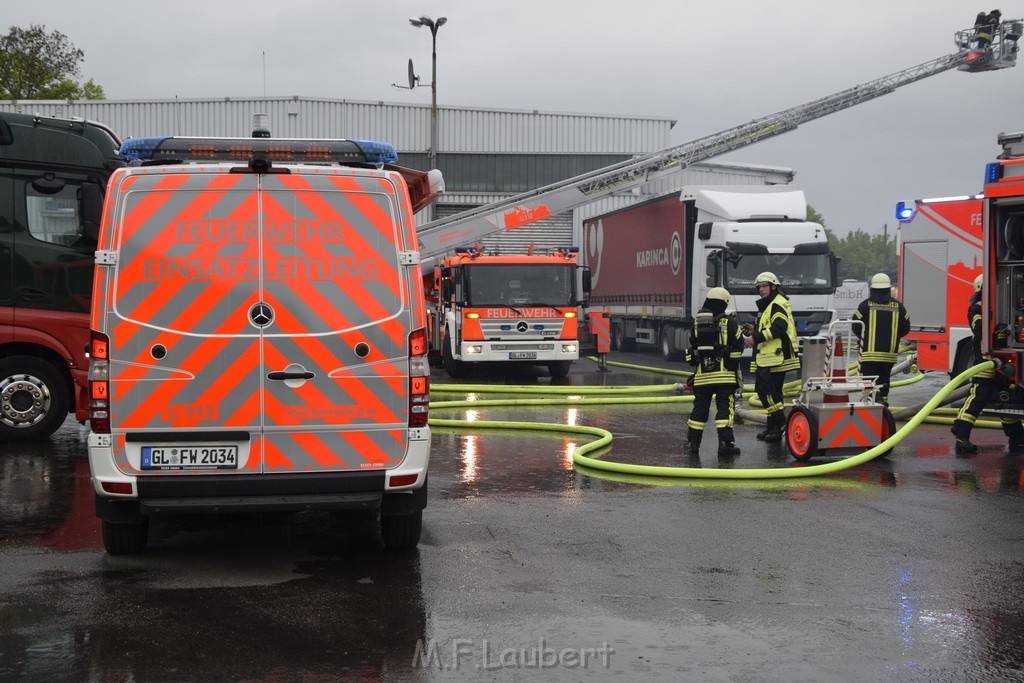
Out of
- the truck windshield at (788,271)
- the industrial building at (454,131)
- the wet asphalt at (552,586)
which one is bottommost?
the wet asphalt at (552,586)

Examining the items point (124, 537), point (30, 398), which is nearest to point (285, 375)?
point (124, 537)

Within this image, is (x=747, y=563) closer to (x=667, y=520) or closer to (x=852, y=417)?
(x=667, y=520)

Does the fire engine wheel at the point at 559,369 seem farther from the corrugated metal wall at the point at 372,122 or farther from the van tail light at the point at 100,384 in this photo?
the corrugated metal wall at the point at 372,122

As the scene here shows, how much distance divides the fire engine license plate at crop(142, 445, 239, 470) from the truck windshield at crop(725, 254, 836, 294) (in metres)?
17.4

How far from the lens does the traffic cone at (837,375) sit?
34.9 feet

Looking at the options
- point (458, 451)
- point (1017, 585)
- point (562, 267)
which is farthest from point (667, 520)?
point (562, 267)

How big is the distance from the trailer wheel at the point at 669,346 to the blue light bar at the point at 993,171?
15.3 meters

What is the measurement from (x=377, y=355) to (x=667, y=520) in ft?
8.71

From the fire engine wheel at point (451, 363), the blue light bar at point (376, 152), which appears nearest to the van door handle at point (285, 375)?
the blue light bar at point (376, 152)

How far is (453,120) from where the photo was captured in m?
49.2

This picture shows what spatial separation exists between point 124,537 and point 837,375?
6.83 meters

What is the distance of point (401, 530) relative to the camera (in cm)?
675

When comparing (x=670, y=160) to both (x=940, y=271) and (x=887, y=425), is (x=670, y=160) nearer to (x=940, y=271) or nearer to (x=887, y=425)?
(x=940, y=271)

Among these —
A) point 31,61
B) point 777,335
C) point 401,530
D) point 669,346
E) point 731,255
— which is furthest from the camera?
point 31,61
